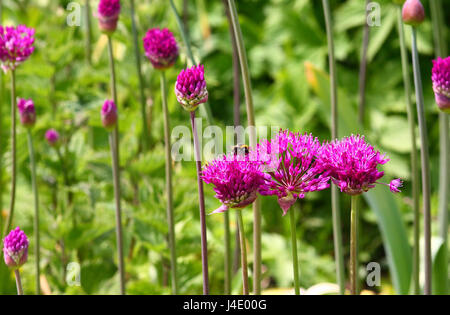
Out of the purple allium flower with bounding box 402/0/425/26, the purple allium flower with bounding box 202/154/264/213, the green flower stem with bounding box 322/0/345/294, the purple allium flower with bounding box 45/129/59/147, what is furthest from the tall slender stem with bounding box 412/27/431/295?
the purple allium flower with bounding box 45/129/59/147

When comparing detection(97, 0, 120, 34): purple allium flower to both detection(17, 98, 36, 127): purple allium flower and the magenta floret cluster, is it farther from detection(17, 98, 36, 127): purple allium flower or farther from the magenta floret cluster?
detection(17, 98, 36, 127): purple allium flower

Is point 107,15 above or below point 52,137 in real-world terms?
above

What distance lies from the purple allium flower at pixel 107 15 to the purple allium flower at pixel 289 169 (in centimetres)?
44

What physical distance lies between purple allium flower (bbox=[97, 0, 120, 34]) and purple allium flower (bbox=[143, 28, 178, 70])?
0.13 meters

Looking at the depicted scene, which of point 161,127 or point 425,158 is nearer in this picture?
point 425,158

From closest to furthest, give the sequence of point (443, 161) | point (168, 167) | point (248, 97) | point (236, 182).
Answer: point (236, 182) < point (248, 97) < point (168, 167) < point (443, 161)

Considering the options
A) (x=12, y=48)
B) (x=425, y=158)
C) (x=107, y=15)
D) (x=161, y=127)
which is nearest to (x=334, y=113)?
(x=425, y=158)

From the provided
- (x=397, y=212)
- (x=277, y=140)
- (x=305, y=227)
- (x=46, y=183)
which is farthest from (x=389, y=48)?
(x=277, y=140)

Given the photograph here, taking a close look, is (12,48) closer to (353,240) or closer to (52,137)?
(52,137)

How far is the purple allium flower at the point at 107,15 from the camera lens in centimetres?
88

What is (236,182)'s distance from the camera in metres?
0.53

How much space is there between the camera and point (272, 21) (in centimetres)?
223

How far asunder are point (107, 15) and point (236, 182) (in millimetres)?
483
